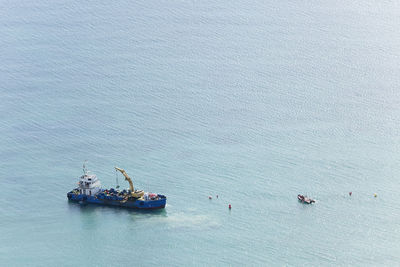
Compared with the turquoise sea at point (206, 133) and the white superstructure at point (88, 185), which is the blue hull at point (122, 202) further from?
the turquoise sea at point (206, 133)

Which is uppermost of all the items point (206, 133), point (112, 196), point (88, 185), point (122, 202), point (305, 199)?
point (206, 133)

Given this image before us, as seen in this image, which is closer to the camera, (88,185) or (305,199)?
(305,199)

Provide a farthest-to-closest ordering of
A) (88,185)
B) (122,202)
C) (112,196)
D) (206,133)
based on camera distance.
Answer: (206,133), (88,185), (112,196), (122,202)

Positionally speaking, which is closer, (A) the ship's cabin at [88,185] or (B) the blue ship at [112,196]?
(B) the blue ship at [112,196]

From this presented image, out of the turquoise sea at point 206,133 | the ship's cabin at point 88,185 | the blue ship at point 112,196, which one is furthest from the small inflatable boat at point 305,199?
the ship's cabin at point 88,185

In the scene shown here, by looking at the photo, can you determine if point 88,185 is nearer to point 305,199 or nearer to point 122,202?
point 122,202

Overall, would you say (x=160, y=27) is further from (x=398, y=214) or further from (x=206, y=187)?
(x=398, y=214)

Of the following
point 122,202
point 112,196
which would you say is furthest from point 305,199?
point 112,196
